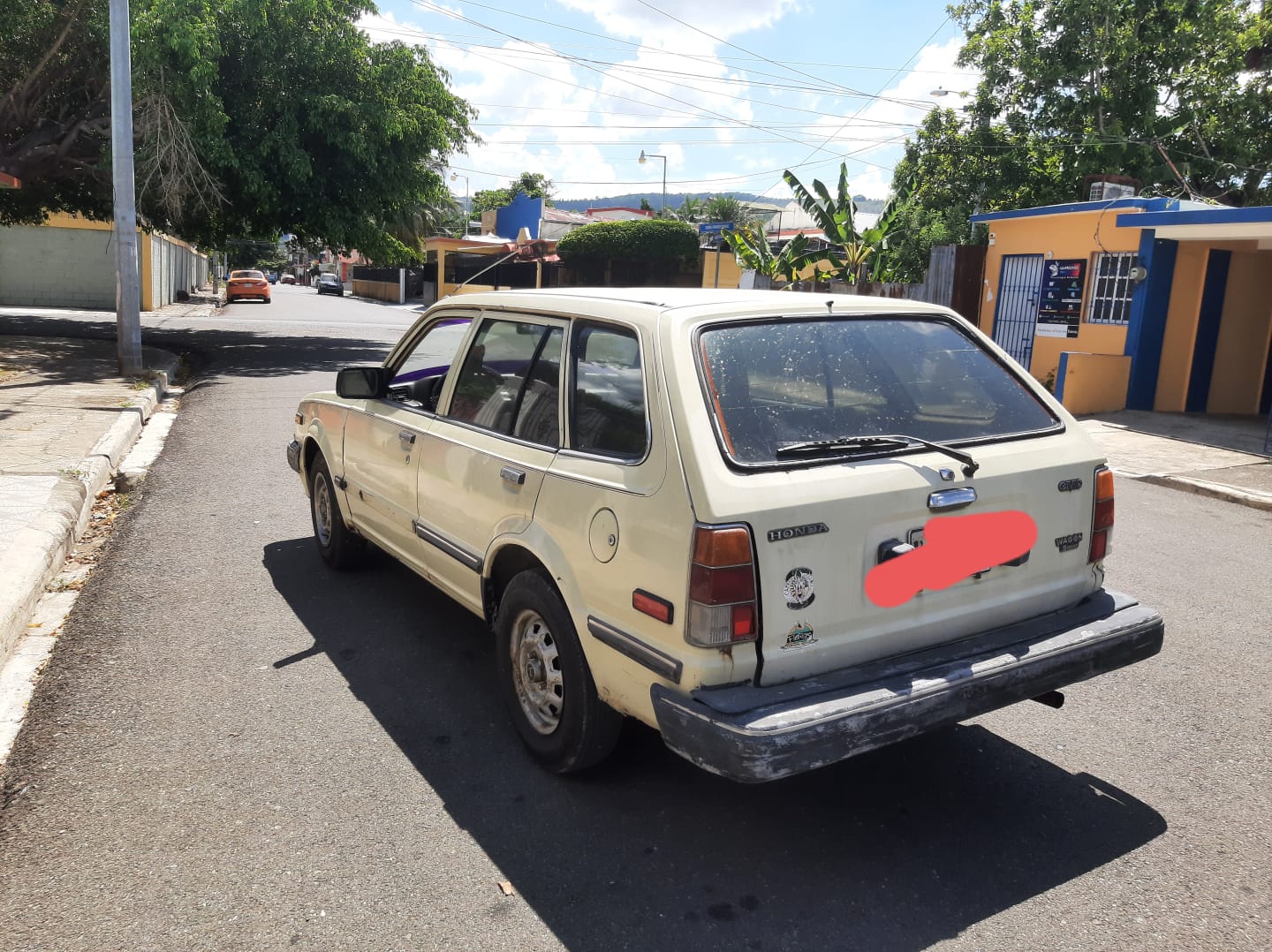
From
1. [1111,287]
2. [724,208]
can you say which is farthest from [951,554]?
[724,208]

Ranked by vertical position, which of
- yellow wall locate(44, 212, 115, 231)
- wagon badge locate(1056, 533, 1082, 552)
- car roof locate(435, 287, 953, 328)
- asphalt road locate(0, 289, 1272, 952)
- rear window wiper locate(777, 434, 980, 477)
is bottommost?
asphalt road locate(0, 289, 1272, 952)

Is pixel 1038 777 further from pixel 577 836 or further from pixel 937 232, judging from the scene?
pixel 937 232

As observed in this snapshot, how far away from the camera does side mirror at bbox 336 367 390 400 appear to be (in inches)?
196

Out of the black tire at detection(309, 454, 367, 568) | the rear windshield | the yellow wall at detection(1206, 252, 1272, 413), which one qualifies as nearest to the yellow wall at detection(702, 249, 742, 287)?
→ the yellow wall at detection(1206, 252, 1272, 413)

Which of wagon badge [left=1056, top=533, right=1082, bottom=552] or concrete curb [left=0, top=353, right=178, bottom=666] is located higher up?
wagon badge [left=1056, top=533, right=1082, bottom=552]

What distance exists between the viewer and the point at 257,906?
2.90 m

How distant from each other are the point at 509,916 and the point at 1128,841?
1987 mm

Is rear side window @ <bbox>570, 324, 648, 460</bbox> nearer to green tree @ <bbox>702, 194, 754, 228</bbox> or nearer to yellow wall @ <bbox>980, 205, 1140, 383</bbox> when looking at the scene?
yellow wall @ <bbox>980, 205, 1140, 383</bbox>

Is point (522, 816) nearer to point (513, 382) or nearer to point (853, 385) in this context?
point (513, 382)

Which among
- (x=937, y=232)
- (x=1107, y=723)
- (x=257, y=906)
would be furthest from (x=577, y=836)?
(x=937, y=232)

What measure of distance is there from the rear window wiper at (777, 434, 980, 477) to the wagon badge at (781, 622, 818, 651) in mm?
527

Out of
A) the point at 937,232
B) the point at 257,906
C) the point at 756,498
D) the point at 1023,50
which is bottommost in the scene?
the point at 257,906

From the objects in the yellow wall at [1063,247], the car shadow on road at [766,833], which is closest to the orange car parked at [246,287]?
the yellow wall at [1063,247]

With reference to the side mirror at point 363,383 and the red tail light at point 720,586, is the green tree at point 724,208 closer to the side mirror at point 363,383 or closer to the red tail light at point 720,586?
the side mirror at point 363,383
